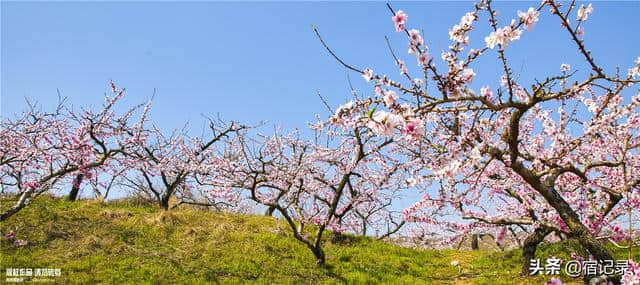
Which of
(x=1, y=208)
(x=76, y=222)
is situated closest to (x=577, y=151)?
(x=76, y=222)

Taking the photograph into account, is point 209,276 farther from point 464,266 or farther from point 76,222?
Result: point 464,266

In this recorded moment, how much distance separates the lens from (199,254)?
1059 centimetres

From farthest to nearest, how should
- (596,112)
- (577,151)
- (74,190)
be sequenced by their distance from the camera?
(74,190)
(577,151)
(596,112)

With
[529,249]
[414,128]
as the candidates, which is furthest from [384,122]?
[529,249]

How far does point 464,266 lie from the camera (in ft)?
39.0

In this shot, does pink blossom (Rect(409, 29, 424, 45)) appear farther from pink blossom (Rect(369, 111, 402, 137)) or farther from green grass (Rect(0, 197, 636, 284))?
green grass (Rect(0, 197, 636, 284))

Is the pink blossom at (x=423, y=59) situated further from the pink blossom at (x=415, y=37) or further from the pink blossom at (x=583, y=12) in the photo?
the pink blossom at (x=583, y=12)

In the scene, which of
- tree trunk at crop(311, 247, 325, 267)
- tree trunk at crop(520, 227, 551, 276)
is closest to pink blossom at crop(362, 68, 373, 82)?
tree trunk at crop(311, 247, 325, 267)

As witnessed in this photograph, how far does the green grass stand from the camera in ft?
29.9

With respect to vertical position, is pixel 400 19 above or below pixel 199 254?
above

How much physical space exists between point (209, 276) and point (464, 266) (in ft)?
25.5

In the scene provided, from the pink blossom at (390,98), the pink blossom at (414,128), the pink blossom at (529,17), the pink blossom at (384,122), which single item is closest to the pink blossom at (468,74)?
the pink blossom at (529,17)

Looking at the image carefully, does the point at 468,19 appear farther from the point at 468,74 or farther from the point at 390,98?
the point at 390,98

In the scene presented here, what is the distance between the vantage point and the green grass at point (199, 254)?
9109 millimetres
